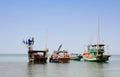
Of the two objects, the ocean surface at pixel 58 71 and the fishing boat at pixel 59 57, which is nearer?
the ocean surface at pixel 58 71

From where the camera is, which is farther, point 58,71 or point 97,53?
point 97,53

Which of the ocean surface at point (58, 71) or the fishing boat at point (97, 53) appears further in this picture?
the fishing boat at point (97, 53)

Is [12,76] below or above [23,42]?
below

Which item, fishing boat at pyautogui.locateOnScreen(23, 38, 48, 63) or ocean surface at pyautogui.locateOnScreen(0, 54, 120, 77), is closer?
ocean surface at pyautogui.locateOnScreen(0, 54, 120, 77)

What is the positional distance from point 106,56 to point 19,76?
6212 cm

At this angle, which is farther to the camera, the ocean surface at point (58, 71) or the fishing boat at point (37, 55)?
the fishing boat at point (37, 55)

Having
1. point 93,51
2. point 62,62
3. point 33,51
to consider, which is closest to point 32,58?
point 33,51

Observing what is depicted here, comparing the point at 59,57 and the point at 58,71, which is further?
the point at 59,57

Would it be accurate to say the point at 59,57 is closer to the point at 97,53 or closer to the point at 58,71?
the point at 97,53

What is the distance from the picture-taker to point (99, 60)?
106250 mm

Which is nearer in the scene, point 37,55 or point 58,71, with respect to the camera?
point 58,71

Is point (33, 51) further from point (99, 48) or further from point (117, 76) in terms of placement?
point (117, 76)

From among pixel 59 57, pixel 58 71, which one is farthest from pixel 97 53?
pixel 58 71

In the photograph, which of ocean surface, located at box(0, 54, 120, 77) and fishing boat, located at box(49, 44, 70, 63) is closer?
ocean surface, located at box(0, 54, 120, 77)
